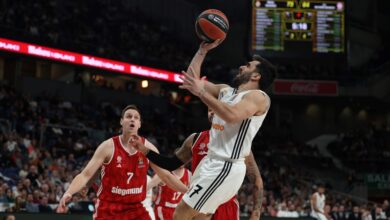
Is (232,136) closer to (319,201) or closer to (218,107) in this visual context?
(218,107)

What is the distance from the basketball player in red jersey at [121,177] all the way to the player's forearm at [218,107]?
188 centimetres

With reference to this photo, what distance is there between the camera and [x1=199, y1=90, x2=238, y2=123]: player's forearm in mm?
4777

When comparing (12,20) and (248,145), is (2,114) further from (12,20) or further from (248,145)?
(248,145)

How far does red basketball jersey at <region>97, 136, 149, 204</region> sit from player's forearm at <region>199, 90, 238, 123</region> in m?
1.99

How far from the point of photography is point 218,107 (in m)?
4.79

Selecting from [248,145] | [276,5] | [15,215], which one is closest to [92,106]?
[276,5]

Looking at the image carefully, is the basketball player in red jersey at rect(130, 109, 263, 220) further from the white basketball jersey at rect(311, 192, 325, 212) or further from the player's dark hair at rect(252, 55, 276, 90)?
the white basketball jersey at rect(311, 192, 325, 212)

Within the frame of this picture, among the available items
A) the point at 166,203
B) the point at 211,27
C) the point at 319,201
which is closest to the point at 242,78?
the point at 211,27

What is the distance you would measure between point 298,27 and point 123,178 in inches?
590

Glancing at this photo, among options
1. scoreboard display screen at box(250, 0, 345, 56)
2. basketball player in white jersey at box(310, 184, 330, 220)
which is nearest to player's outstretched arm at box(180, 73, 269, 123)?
basketball player in white jersey at box(310, 184, 330, 220)

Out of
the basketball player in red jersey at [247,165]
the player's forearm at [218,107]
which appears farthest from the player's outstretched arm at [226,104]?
the basketball player in red jersey at [247,165]

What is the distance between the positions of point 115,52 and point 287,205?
8617 mm

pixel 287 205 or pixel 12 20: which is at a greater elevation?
pixel 12 20

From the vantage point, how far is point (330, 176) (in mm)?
28875
